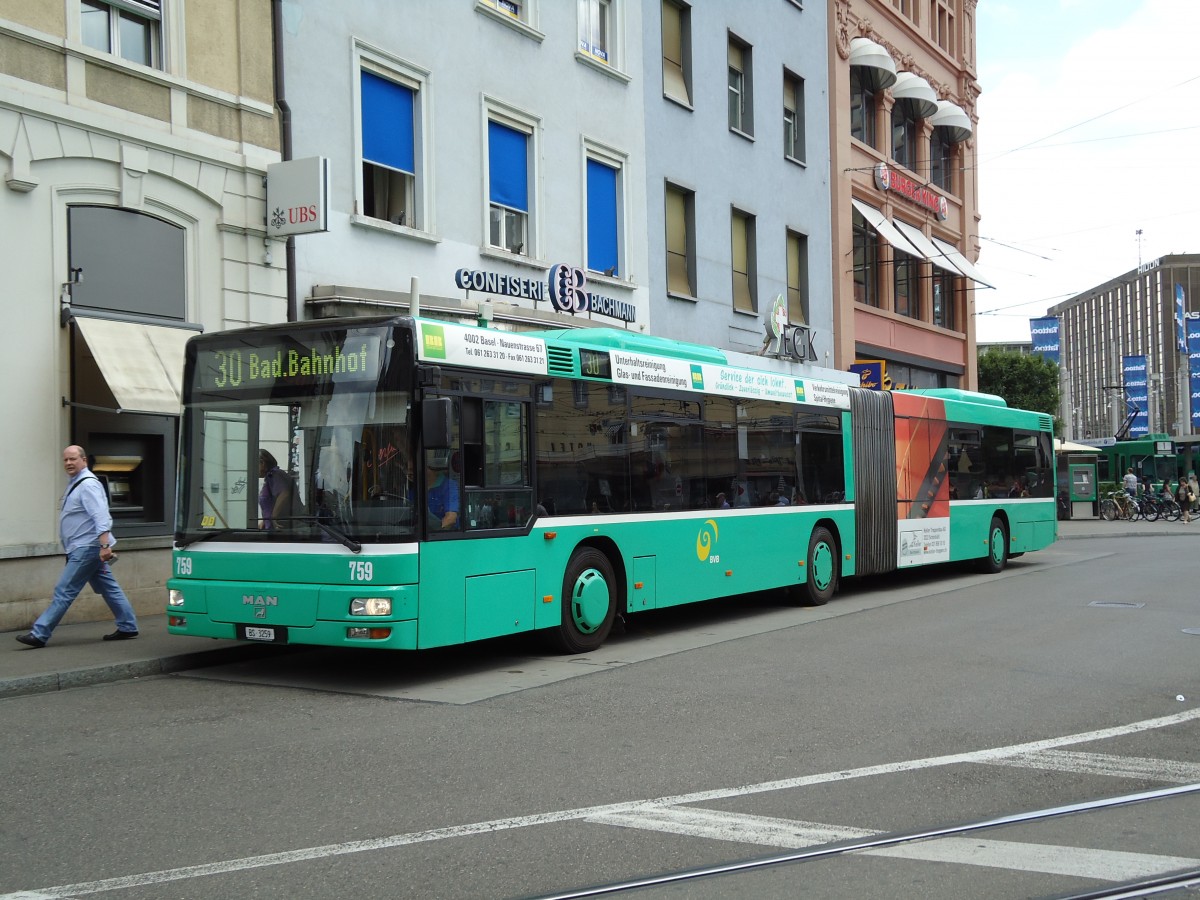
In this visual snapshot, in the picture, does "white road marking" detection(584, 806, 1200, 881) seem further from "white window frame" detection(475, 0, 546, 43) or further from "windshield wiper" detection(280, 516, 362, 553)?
"white window frame" detection(475, 0, 546, 43)

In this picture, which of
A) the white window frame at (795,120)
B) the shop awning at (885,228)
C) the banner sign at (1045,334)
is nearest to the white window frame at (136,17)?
the white window frame at (795,120)

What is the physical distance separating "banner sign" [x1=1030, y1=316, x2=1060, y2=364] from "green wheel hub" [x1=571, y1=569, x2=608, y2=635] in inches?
→ 1412

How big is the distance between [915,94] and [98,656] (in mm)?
27838

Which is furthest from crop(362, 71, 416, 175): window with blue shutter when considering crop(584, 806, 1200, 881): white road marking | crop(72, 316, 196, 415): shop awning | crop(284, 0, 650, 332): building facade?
crop(584, 806, 1200, 881): white road marking

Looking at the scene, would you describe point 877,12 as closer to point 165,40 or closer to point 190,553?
point 165,40

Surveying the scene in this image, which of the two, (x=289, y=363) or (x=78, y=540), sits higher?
(x=289, y=363)

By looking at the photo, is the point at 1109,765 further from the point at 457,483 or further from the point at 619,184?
the point at 619,184

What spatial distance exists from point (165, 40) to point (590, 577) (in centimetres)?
814

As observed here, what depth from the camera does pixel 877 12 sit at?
104 ft

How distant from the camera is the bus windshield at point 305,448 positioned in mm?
8977

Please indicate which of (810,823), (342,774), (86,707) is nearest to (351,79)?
(86,707)

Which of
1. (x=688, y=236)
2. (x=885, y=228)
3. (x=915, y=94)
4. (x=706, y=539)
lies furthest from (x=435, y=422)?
(x=915, y=94)

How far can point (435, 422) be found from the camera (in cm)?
884

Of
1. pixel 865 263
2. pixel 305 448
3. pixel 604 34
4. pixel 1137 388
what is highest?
pixel 604 34
